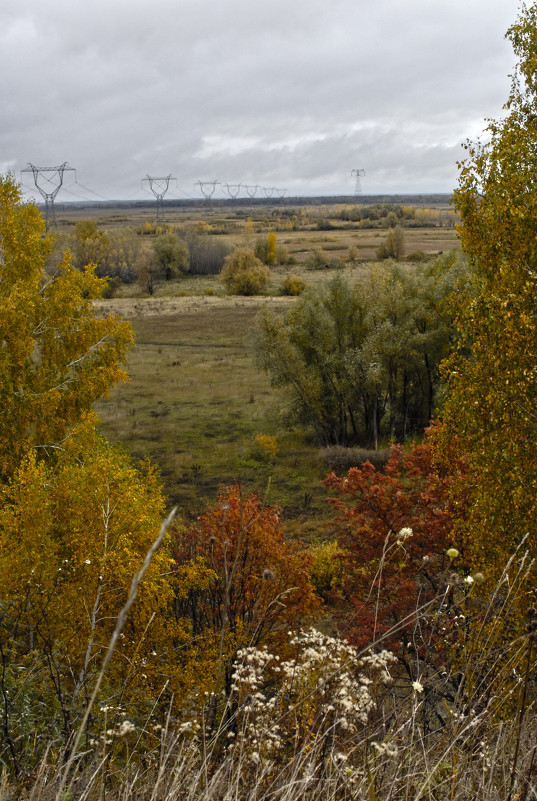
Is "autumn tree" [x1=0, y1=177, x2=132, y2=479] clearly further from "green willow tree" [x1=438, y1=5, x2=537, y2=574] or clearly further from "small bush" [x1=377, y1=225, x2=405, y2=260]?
"small bush" [x1=377, y1=225, x2=405, y2=260]

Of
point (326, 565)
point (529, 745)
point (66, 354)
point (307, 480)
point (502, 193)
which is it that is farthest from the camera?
point (307, 480)

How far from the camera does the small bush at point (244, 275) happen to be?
88.0 m

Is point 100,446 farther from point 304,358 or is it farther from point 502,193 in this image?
point 304,358

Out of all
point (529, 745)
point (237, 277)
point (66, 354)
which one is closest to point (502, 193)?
point (529, 745)

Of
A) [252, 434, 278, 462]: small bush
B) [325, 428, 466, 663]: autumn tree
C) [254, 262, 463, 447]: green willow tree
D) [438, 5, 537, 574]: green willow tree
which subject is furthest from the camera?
[252, 434, 278, 462]: small bush

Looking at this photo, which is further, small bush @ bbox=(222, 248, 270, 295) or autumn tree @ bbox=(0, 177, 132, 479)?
small bush @ bbox=(222, 248, 270, 295)

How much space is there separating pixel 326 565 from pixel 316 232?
16328cm

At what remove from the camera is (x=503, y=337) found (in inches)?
Result: 300

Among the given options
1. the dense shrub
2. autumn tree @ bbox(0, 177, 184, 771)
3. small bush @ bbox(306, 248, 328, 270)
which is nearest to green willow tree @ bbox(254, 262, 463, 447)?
autumn tree @ bbox(0, 177, 184, 771)

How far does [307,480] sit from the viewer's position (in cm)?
2984

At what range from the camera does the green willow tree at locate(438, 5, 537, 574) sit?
7438 millimetres

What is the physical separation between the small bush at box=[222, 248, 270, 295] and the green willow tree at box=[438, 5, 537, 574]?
3164 inches

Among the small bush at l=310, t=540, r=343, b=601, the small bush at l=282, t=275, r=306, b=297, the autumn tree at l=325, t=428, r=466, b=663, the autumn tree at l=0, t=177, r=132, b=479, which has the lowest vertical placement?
the small bush at l=310, t=540, r=343, b=601

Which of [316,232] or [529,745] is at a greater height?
[316,232]
